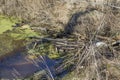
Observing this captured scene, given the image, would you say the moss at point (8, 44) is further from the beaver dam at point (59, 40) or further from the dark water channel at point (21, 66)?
the dark water channel at point (21, 66)

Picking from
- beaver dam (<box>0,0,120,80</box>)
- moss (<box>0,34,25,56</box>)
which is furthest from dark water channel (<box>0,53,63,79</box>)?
moss (<box>0,34,25,56</box>)

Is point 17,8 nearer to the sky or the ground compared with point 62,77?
nearer to the sky

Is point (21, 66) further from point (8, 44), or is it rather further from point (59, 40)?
point (59, 40)

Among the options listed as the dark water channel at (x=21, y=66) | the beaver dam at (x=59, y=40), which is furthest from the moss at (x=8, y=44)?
the dark water channel at (x=21, y=66)

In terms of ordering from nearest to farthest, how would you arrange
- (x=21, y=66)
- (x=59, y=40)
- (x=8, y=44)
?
(x=21, y=66)
(x=59, y=40)
(x=8, y=44)

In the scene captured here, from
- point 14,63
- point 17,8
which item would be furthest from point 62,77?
point 17,8

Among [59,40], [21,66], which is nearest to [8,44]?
[21,66]

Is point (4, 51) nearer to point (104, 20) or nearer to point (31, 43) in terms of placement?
point (31, 43)
